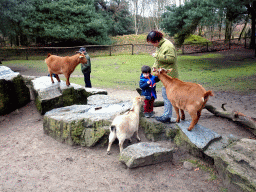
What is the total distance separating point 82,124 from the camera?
4.61 meters

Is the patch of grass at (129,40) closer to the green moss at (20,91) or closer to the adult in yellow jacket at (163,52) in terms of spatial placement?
the green moss at (20,91)

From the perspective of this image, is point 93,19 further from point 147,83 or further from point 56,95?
point 147,83

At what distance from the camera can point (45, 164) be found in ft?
13.1

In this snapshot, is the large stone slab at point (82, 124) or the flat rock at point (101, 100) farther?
the flat rock at point (101, 100)

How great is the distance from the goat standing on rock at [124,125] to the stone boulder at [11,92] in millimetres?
4085

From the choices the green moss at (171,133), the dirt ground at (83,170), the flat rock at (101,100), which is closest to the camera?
the dirt ground at (83,170)

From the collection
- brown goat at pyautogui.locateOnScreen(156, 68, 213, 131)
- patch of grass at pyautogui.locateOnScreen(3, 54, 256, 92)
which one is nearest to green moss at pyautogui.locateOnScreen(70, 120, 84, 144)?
brown goat at pyautogui.locateOnScreen(156, 68, 213, 131)

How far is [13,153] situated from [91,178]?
2.03m

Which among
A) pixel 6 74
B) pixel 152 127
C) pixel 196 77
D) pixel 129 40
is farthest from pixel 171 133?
pixel 129 40

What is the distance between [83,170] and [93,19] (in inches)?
828

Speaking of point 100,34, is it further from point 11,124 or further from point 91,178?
point 91,178

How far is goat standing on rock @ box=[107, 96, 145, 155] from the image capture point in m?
3.97

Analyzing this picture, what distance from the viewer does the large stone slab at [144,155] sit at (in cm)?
357

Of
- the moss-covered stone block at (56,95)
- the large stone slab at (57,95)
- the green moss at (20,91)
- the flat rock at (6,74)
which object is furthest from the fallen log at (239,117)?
the flat rock at (6,74)
